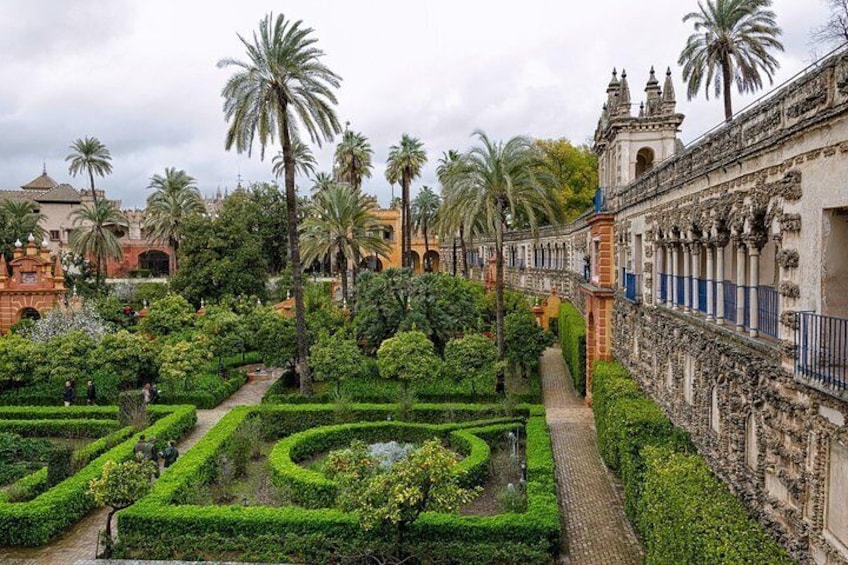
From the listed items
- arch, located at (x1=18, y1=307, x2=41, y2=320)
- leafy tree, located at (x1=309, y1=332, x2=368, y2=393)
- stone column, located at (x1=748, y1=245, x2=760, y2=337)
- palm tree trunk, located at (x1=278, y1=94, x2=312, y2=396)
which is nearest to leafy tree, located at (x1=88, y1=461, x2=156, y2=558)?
leafy tree, located at (x1=309, y1=332, x2=368, y2=393)

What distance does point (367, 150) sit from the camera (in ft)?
182

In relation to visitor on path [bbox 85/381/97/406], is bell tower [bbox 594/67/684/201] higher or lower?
higher

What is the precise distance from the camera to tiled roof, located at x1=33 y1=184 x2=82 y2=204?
7739 cm

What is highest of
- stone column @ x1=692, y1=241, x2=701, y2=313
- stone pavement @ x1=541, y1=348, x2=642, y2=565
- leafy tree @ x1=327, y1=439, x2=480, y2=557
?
stone column @ x1=692, y1=241, x2=701, y2=313

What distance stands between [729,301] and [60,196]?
82.3 metres

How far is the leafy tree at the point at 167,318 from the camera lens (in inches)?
1465

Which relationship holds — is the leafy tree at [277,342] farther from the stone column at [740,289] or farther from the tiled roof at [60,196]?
the tiled roof at [60,196]

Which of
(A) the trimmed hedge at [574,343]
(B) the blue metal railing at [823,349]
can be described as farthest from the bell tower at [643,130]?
(B) the blue metal railing at [823,349]

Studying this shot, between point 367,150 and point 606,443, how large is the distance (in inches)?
1596

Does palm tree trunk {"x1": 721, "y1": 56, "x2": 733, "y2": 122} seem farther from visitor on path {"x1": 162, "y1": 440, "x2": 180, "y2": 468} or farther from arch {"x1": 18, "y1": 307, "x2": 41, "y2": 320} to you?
arch {"x1": 18, "y1": 307, "x2": 41, "y2": 320}

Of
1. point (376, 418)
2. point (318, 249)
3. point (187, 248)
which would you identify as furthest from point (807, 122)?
point (187, 248)

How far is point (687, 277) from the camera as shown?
15.7 m

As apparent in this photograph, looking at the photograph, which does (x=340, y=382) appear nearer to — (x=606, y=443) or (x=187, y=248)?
(x=606, y=443)

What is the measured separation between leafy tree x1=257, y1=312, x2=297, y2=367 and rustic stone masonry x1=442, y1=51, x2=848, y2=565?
Answer: 16.0 m
